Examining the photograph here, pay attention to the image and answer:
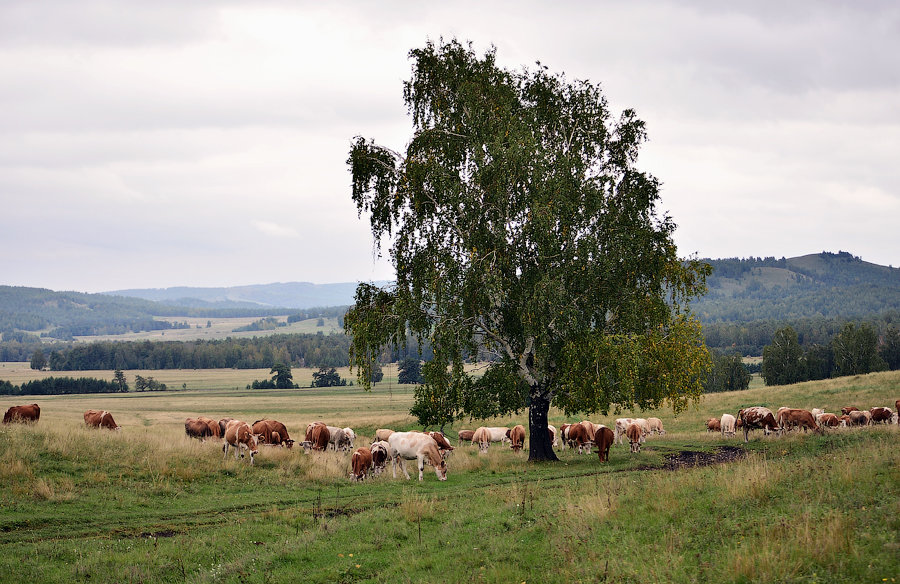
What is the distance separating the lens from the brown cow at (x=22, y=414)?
3241cm

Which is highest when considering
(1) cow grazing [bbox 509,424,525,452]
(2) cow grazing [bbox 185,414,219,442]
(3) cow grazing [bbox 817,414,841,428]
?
(3) cow grazing [bbox 817,414,841,428]

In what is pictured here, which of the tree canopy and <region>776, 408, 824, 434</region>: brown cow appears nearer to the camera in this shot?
the tree canopy

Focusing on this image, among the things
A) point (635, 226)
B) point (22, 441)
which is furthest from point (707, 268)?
point (22, 441)

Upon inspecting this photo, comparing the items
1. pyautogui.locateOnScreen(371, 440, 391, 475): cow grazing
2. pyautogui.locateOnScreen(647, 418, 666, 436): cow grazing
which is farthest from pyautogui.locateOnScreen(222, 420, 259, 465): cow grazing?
pyautogui.locateOnScreen(647, 418, 666, 436): cow grazing

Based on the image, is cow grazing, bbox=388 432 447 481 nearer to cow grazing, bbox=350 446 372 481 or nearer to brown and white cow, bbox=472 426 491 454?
cow grazing, bbox=350 446 372 481

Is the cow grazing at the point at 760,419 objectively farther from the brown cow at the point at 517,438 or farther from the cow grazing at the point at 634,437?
the brown cow at the point at 517,438

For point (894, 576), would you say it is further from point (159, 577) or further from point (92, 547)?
point (92, 547)

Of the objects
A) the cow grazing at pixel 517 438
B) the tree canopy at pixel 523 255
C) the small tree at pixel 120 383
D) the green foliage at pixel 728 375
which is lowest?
the small tree at pixel 120 383

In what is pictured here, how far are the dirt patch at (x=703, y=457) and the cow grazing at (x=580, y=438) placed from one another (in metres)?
4.34

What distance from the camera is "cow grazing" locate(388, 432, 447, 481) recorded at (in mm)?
24281

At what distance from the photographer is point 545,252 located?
2420cm

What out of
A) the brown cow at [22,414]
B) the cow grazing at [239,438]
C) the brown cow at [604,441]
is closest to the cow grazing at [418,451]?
the cow grazing at [239,438]

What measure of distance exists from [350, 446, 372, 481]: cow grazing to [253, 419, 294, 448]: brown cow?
6.60 m

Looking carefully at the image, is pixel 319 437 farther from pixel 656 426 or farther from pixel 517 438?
pixel 656 426
